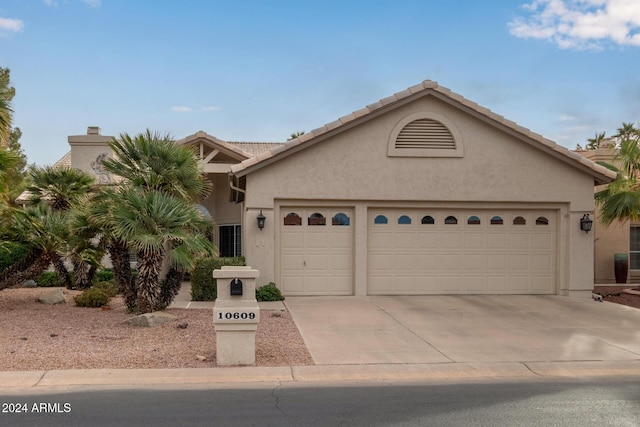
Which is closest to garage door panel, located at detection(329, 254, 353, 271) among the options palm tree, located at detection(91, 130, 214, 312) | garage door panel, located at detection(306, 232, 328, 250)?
garage door panel, located at detection(306, 232, 328, 250)

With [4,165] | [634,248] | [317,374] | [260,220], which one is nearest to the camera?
[317,374]

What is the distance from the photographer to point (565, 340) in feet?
32.0

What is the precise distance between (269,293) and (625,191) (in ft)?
33.6

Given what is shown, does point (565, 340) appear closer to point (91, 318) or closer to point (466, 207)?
point (466, 207)

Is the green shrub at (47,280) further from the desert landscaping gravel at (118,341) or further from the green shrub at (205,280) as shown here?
the green shrub at (205,280)

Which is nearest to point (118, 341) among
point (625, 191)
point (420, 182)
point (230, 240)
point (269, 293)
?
point (269, 293)

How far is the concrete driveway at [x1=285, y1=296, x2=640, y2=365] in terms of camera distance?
28.4ft

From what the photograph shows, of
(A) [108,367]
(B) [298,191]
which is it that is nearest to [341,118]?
(B) [298,191]

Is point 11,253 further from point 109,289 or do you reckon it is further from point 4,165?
point 109,289

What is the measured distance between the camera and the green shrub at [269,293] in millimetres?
13773

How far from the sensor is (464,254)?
15.1 m

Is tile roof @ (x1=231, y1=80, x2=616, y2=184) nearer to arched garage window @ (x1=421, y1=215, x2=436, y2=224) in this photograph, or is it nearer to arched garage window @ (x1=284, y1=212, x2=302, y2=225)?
arched garage window @ (x1=284, y1=212, x2=302, y2=225)

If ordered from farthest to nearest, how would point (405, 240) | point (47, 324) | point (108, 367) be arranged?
point (405, 240) → point (47, 324) → point (108, 367)

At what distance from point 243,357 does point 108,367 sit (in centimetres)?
183
